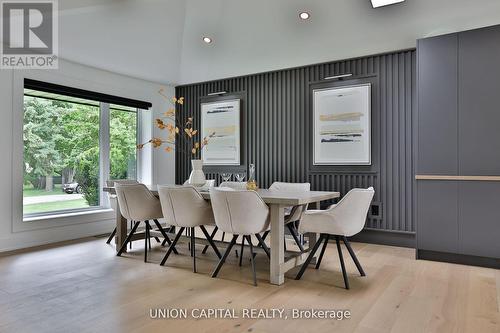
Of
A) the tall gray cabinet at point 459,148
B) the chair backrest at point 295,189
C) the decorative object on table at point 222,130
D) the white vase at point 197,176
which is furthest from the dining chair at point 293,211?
the decorative object on table at point 222,130

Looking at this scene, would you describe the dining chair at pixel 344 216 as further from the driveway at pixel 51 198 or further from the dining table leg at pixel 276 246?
the driveway at pixel 51 198

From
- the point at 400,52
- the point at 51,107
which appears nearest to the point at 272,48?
the point at 400,52

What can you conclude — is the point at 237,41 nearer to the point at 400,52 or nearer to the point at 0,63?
the point at 400,52

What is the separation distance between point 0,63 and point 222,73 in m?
2.96

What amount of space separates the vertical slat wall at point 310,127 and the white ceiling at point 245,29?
0.80ft

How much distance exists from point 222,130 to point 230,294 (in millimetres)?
3582

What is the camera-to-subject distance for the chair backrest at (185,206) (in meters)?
3.41

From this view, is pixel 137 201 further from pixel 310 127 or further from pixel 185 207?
pixel 310 127

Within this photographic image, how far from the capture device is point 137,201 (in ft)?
12.6

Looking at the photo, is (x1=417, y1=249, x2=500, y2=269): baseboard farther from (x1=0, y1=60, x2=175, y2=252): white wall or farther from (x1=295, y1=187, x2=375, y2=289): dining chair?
(x1=0, y1=60, x2=175, y2=252): white wall

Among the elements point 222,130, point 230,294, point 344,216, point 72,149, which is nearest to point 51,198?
point 72,149

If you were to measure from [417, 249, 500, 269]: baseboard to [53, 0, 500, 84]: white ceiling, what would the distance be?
243cm

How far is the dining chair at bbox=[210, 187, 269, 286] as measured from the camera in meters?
2.98

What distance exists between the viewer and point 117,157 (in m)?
5.71
